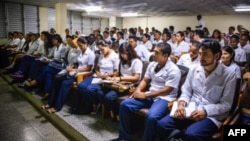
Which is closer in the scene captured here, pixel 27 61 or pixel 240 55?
pixel 240 55

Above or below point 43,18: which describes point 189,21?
above

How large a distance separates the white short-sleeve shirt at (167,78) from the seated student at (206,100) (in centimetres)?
23

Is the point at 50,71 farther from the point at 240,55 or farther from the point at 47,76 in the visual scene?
the point at 240,55

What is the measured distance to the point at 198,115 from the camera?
1972mm

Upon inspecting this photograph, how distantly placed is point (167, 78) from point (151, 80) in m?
0.34

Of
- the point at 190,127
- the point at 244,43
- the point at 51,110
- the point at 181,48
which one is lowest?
the point at 51,110

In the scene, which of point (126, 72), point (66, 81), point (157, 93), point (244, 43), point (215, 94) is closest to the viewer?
point (215, 94)

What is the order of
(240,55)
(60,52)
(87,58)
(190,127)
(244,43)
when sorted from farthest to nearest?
(244,43)
(240,55)
(60,52)
(87,58)
(190,127)

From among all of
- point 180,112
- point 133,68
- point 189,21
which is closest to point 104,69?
point 133,68

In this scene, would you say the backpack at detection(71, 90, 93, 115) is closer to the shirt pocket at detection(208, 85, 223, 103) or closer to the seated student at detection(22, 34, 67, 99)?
the seated student at detection(22, 34, 67, 99)

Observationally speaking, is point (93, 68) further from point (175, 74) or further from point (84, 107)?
point (175, 74)

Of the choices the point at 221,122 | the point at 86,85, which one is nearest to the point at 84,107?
the point at 86,85

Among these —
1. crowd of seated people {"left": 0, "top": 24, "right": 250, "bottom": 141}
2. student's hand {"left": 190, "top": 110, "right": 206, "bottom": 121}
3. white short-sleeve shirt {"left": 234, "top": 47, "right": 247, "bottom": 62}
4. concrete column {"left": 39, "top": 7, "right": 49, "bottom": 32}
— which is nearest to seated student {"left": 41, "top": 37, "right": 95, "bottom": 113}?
crowd of seated people {"left": 0, "top": 24, "right": 250, "bottom": 141}

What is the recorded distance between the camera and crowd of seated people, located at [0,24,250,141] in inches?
79.3
